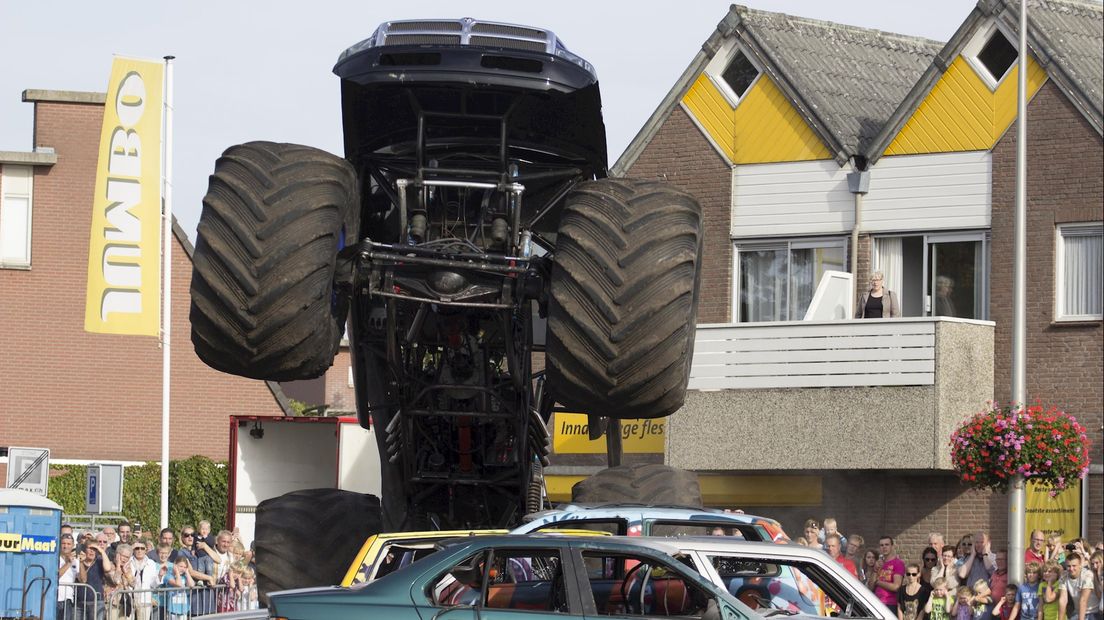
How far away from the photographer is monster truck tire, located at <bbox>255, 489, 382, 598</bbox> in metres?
12.6

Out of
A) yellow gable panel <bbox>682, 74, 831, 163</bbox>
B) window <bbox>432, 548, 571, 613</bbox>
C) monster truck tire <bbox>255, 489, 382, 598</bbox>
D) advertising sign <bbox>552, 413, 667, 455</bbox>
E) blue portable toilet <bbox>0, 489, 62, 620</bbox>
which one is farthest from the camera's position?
advertising sign <bbox>552, 413, 667, 455</bbox>

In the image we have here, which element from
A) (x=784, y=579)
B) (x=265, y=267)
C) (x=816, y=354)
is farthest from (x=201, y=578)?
(x=265, y=267)

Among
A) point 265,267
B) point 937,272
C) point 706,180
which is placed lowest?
point 265,267

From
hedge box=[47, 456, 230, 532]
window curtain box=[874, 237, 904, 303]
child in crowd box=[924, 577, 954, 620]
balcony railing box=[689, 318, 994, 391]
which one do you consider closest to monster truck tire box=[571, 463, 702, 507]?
child in crowd box=[924, 577, 954, 620]

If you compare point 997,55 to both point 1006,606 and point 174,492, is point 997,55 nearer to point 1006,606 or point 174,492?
point 1006,606

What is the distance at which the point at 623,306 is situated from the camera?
9.81 m

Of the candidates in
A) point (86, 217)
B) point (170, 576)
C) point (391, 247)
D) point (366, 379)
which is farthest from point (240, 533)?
point (86, 217)

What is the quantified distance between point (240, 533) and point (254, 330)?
15528 millimetres

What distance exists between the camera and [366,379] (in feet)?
39.5

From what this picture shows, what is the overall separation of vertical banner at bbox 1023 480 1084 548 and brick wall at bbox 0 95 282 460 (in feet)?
66.3

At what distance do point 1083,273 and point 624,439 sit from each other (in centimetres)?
755

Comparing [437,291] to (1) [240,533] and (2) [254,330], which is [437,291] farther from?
(1) [240,533]

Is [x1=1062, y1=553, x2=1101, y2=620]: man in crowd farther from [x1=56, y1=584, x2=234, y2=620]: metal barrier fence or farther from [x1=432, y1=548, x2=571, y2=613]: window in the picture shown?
[x1=432, y1=548, x2=571, y2=613]: window

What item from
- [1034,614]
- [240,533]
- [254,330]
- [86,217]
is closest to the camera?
[254,330]
